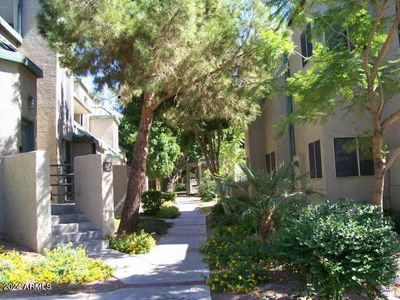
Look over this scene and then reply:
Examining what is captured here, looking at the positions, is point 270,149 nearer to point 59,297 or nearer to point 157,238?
point 157,238

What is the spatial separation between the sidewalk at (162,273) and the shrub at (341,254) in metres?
1.80

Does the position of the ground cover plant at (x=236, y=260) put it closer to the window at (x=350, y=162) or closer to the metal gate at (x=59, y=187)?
the window at (x=350, y=162)

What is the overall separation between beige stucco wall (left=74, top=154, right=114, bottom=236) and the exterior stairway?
22 cm

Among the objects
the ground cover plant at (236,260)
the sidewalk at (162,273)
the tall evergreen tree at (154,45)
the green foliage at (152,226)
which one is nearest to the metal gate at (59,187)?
the green foliage at (152,226)

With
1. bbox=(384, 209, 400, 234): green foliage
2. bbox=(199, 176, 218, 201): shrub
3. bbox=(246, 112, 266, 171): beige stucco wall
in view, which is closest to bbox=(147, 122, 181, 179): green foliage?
bbox=(199, 176, 218, 201): shrub

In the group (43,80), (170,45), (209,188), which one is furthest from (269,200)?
(43,80)

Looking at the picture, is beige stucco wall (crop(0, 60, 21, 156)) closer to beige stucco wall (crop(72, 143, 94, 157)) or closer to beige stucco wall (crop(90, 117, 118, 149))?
beige stucco wall (crop(72, 143, 94, 157))

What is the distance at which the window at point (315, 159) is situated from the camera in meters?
15.5

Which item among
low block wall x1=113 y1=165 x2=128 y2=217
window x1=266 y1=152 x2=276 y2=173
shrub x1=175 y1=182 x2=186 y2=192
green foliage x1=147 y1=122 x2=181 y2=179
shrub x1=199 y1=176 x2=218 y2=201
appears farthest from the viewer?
shrub x1=175 y1=182 x2=186 y2=192

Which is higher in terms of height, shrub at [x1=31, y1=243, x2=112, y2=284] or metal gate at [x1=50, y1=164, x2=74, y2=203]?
metal gate at [x1=50, y1=164, x2=74, y2=203]

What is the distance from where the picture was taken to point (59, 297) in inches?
290

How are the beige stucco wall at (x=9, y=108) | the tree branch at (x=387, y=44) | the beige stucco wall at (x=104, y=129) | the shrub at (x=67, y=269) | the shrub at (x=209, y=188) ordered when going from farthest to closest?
the beige stucco wall at (x=104, y=129), the beige stucco wall at (x=9, y=108), the shrub at (x=209, y=188), the tree branch at (x=387, y=44), the shrub at (x=67, y=269)

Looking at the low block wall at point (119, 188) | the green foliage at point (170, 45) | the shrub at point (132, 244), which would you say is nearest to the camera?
the green foliage at point (170, 45)

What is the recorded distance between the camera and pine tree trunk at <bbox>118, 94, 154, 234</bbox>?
12641 mm
